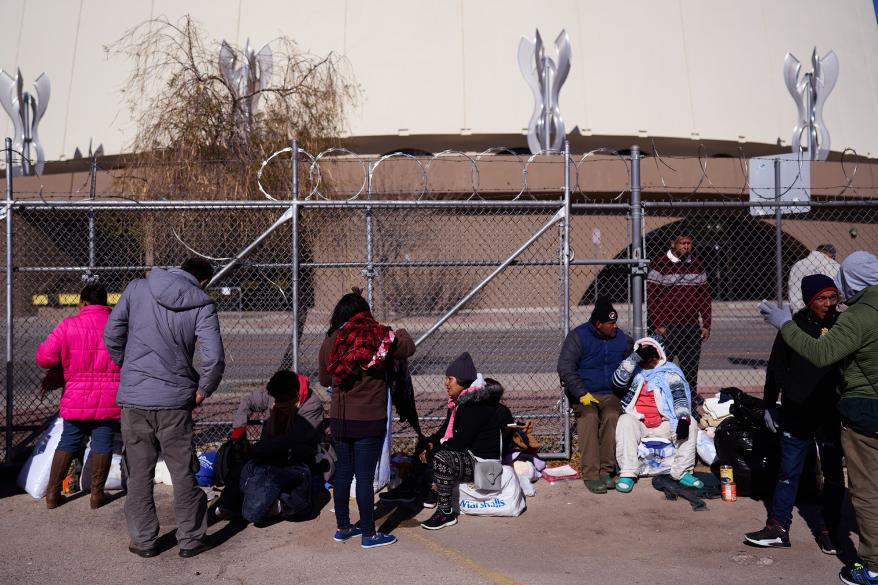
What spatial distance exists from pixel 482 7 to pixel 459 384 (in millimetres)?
21086

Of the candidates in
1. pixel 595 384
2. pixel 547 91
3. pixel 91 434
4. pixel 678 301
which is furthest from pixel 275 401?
pixel 547 91

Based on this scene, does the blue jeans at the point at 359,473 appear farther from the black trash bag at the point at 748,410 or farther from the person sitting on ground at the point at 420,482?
the black trash bag at the point at 748,410

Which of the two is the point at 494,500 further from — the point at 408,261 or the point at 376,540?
the point at 408,261

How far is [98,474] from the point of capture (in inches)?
230

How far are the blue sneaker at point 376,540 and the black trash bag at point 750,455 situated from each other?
2.75 metres

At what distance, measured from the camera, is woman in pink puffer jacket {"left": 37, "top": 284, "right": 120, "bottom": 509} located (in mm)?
5723

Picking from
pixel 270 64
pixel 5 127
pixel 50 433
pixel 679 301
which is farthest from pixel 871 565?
pixel 5 127

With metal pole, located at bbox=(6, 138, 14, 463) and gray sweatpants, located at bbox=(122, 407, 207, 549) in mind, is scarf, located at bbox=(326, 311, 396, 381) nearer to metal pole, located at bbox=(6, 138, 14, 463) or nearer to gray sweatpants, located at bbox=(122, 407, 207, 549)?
gray sweatpants, located at bbox=(122, 407, 207, 549)

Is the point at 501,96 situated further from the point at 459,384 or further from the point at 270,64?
the point at 459,384

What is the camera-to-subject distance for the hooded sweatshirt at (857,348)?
425 cm

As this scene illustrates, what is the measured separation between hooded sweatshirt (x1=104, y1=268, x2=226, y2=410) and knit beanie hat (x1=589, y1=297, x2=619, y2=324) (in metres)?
3.15

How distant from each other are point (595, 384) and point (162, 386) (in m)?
3.46

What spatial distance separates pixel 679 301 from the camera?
7754mm

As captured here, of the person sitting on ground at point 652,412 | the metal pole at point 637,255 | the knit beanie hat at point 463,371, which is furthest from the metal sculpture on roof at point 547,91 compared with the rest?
the knit beanie hat at point 463,371
